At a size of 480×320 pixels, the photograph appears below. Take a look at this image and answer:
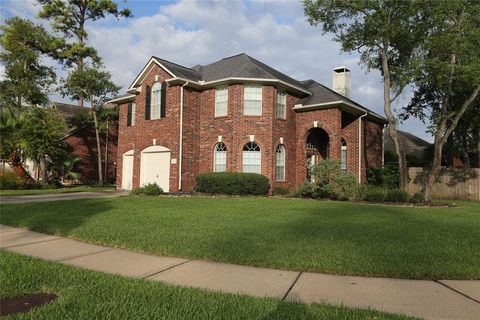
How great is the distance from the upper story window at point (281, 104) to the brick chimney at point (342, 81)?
779cm

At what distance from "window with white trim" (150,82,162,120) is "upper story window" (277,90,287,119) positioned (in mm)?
6433

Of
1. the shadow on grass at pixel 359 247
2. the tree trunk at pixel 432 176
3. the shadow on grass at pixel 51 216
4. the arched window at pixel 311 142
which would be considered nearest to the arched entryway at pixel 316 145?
the arched window at pixel 311 142

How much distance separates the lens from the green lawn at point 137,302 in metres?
3.54

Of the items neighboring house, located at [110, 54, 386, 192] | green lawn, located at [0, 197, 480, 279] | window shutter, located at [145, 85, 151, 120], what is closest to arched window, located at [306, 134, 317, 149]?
neighboring house, located at [110, 54, 386, 192]

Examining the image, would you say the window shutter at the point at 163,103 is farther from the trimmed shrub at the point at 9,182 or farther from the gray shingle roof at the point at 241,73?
the trimmed shrub at the point at 9,182

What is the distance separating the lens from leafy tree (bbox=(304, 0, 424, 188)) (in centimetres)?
1719

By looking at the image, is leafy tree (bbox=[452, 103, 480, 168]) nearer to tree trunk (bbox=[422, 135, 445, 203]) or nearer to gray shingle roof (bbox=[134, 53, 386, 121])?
tree trunk (bbox=[422, 135, 445, 203])

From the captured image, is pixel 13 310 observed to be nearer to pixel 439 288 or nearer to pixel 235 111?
pixel 439 288

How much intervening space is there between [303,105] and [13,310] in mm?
18144

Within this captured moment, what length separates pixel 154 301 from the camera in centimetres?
390

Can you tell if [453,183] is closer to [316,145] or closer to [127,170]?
[316,145]

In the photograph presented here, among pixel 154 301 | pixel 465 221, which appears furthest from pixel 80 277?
pixel 465 221

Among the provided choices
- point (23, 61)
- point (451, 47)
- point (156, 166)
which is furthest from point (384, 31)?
point (23, 61)

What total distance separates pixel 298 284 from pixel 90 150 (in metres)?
28.6
